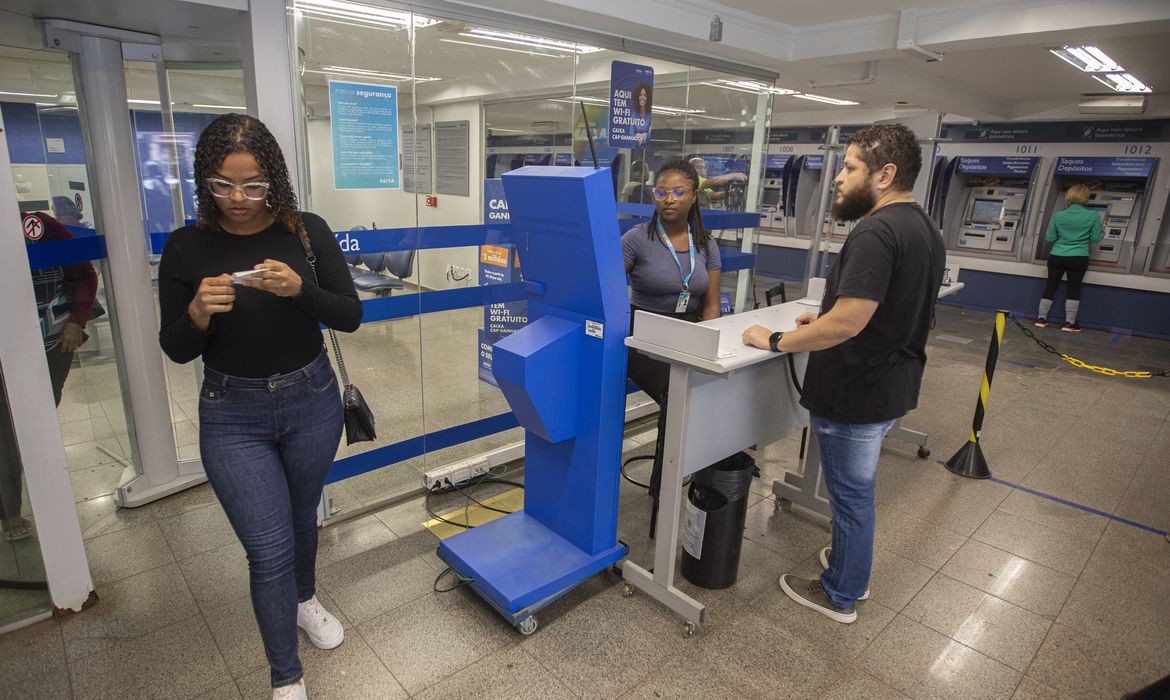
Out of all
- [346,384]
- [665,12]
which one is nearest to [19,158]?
[346,384]

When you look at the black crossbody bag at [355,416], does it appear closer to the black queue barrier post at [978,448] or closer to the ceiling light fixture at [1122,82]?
Answer: the black queue barrier post at [978,448]

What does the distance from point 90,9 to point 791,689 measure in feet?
11.9

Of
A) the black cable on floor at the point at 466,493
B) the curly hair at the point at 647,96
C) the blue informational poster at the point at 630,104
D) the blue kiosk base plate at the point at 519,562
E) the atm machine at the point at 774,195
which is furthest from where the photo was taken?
the atm machine at the point at 774,195

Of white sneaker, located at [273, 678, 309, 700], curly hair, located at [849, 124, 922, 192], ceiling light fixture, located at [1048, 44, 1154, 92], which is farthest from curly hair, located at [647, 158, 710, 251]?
ceiling light fixture, located at [1048, 44, 1154, 92]

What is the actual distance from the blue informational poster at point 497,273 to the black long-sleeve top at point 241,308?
1.68 metres

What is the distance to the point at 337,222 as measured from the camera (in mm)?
2811

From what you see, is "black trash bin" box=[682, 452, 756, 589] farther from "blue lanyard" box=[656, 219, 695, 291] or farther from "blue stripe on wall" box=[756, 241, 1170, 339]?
"blue stripe on wall" box=[756, 241, 1170, 339]

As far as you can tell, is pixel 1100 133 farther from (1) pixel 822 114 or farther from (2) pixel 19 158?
(2) pixel 19 158

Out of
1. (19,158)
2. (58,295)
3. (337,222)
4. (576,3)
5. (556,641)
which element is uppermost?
(576,3)

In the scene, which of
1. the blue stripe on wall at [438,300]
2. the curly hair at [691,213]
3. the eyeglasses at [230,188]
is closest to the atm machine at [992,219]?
the curly hair at [691,213]

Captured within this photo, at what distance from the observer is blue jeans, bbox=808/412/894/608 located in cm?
232

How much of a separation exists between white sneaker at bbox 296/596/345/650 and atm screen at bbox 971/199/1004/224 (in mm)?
10448

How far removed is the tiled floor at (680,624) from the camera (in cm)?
217

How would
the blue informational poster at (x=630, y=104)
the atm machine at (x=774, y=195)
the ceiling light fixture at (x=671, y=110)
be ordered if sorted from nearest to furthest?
1. the blue informational poster at (x=630, y=104)
2. the ceiling light fixture at (x=671, y=110)
3. the atm machine at (x=774, y=195)
